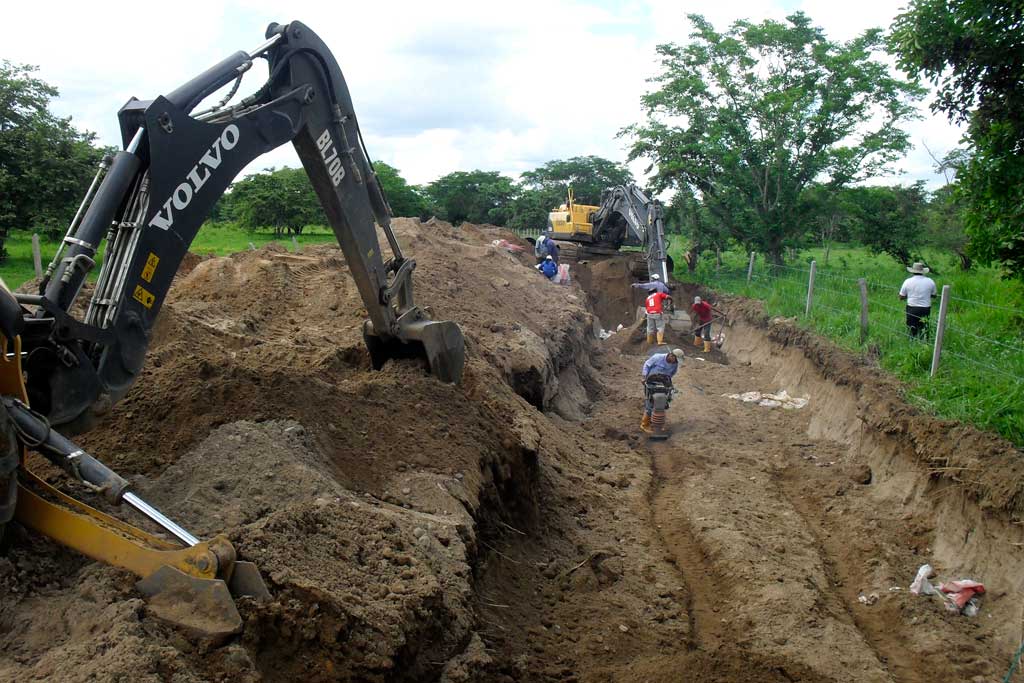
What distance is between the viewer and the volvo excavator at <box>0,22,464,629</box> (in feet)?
12.6

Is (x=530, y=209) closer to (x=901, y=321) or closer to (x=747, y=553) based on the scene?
(x=901, y=321)

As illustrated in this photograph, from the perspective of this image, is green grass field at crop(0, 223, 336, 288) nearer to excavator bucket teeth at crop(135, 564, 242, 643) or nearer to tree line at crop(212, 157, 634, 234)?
tree line at crop(212, 157, 634, 234)

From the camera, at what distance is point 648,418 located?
40.3ft

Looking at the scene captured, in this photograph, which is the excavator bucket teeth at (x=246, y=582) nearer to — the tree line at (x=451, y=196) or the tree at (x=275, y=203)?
the tree line at (x=451, y=196)

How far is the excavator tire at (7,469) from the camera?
372cm

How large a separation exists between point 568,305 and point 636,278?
7728 mm

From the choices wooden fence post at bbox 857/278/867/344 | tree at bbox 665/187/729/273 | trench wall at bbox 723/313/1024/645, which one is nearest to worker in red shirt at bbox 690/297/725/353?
tree at bbox 665/187/729/273

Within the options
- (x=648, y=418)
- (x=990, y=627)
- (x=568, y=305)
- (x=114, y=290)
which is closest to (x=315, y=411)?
(x=114, y=290)

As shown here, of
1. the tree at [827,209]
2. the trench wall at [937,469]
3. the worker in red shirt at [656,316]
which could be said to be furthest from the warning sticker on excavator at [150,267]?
the tree at [827,209]

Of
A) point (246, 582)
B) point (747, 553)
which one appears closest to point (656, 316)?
point (747, 553)

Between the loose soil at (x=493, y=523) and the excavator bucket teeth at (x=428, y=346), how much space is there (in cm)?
20

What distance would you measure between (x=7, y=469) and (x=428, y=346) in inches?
172

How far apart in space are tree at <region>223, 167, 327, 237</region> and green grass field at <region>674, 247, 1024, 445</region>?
16.5 metres

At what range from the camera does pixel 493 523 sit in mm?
7008
